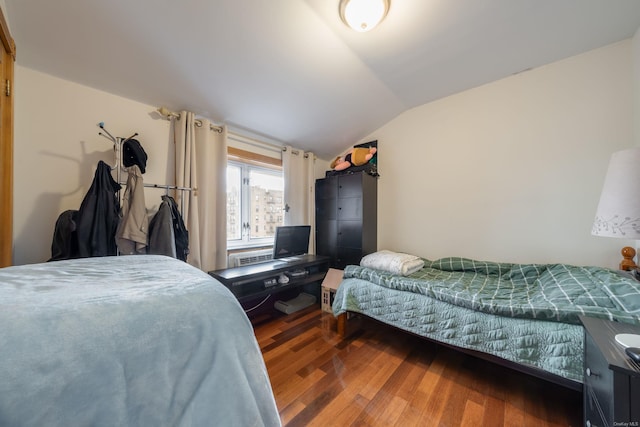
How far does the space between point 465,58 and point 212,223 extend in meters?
2.96

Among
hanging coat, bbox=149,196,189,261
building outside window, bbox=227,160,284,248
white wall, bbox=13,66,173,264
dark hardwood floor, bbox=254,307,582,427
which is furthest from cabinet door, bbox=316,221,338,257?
white wall, bbox=13,66,173,264

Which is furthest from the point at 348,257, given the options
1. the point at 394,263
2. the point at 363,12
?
the point at 363,12

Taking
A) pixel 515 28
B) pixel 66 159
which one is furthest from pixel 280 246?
pixel 515 28

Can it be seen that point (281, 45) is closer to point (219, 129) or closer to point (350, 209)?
point (219, 129)

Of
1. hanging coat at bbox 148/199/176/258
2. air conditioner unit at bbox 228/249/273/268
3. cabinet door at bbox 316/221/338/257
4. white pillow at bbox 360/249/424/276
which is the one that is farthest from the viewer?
cabinet door at bbox 316/221/338/257

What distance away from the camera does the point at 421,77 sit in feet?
7.59

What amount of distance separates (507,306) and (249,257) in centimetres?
238

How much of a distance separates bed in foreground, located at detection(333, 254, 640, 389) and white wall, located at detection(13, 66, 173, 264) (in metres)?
2.38

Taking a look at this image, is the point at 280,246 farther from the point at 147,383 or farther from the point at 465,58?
the point at 465,58

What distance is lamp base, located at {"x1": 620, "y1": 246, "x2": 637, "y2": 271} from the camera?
1.67 metres

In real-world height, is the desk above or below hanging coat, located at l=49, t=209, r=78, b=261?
below

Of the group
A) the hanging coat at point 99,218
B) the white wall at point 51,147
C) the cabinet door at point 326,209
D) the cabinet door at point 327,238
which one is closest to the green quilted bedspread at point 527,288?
the cabinet door at point 327,238

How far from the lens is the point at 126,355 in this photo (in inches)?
18.7

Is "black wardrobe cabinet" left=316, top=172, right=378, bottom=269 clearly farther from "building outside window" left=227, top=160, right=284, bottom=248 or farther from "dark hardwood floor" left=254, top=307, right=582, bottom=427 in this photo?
"dark hardwood floor" left=254, top=307, right=582, bottom=427
